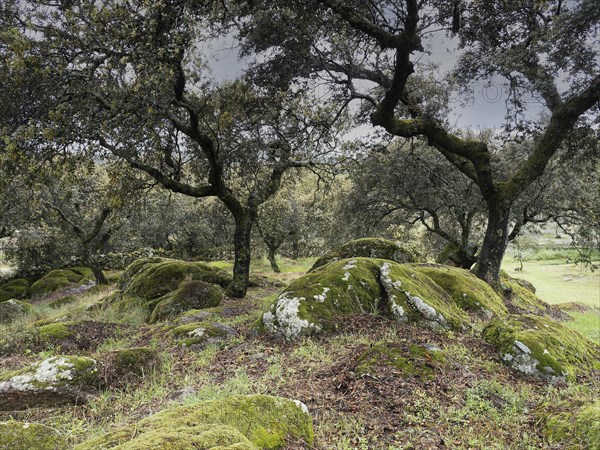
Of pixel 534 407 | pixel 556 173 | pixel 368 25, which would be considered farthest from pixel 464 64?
pixel 534 407

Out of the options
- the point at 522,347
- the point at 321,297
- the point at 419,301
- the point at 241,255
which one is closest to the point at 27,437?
the point at 321,297

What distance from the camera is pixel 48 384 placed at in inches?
169

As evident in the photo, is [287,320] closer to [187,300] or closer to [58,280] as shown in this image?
[187,300]

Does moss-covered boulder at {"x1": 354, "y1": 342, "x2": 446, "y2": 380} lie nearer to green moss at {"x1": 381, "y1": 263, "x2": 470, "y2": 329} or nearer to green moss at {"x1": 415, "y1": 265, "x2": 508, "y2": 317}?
green moss at {"x1": 381, "y1": 263, "x2": 470, "y2": 329}

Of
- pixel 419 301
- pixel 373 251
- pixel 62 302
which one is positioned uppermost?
pixel 373 251

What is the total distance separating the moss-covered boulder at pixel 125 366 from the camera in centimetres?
489

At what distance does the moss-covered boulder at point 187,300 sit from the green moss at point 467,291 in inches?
Answer: 264

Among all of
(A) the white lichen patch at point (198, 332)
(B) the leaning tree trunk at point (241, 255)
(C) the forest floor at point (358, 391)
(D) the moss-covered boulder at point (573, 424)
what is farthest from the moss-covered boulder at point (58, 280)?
(D) the moss-covered boulder at point (573, 424)

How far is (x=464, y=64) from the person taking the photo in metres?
12.6

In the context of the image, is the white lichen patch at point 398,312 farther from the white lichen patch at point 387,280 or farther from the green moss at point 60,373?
the green moss at point 60,373

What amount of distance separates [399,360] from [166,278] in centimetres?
Result: 1093

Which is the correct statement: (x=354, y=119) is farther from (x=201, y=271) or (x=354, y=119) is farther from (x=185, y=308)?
(x=185, y=308)

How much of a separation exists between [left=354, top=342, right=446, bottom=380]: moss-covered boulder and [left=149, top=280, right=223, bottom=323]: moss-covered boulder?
7192 mm

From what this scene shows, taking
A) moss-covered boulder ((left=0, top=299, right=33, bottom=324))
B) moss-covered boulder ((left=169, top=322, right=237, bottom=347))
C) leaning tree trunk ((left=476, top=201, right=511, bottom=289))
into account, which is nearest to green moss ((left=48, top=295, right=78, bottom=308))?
moss-covered boulder ((left=0, top=299, right=33, bottom=324))
